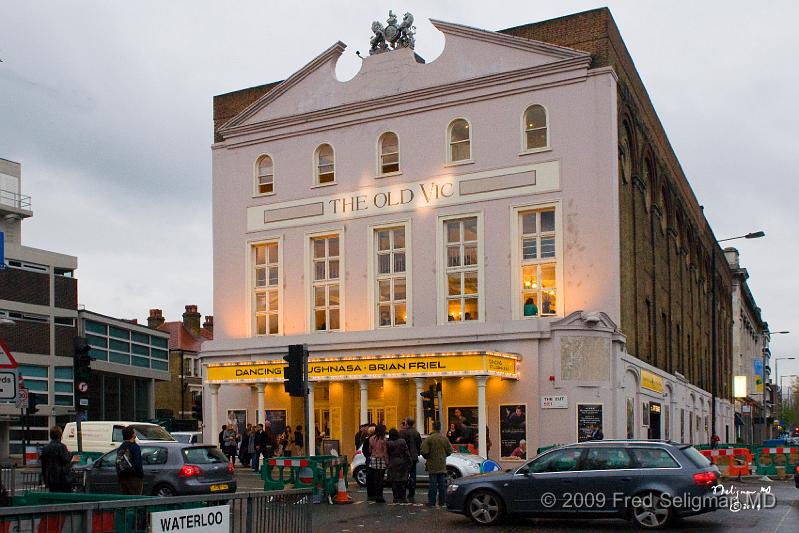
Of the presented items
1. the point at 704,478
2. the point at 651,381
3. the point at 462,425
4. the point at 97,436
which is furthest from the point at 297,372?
the point at 651,381

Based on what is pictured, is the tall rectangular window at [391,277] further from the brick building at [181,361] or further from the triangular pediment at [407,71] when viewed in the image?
the brick building at [181,361]

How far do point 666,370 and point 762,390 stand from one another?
4068cm

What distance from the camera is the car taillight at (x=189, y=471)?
20.5 metres

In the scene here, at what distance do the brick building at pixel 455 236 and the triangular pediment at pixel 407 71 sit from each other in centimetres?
7

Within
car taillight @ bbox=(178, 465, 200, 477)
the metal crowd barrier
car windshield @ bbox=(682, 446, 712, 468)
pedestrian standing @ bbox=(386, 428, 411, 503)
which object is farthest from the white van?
the metal crowd barrier

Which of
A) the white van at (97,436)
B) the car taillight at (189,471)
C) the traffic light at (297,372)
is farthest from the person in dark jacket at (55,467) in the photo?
the white van at (97,436)

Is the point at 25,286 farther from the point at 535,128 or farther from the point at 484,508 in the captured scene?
the point at 484,508

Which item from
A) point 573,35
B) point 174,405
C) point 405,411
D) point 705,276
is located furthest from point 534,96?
point 174,405

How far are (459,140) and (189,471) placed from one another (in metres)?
18.3

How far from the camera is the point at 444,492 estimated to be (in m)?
20.8

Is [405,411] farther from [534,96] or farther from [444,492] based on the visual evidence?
[444,492]

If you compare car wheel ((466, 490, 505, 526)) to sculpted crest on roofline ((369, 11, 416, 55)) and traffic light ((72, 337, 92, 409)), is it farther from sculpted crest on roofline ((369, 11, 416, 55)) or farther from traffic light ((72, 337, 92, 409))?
sculpted crest on roofline ((369, 11, 416, 55))

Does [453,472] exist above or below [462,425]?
below

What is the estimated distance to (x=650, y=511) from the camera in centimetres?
1625
